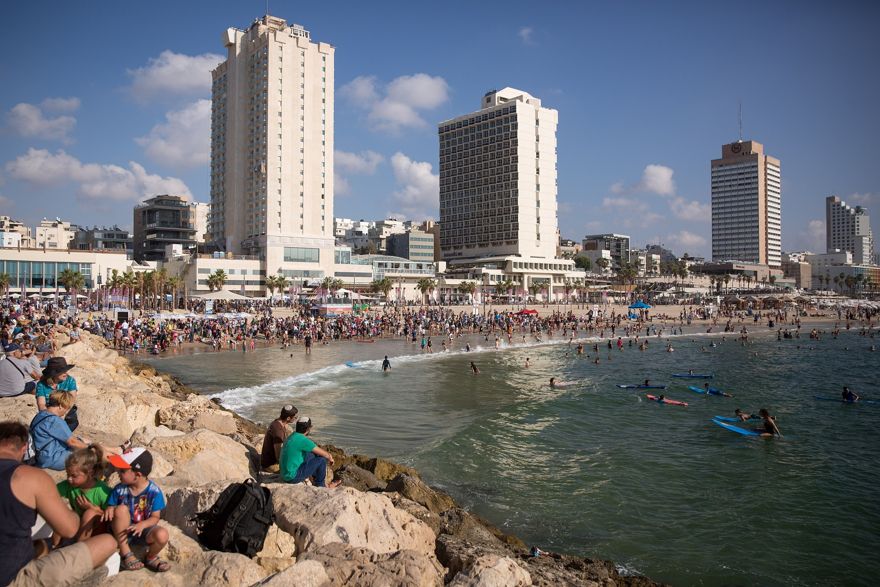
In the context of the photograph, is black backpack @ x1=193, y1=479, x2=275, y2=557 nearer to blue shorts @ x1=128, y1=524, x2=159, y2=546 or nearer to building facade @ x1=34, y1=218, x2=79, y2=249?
blue shorts @ x1=128, y1=524, x2=159, y2=546

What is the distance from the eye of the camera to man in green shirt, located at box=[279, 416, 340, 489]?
816cm

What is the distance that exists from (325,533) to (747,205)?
20247 centimetres

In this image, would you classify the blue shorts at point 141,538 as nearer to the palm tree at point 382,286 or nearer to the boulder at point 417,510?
the boulder at point 417,510

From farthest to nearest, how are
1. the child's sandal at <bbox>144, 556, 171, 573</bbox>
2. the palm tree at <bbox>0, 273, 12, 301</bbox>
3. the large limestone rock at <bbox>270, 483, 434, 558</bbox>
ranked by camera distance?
the palm tree at <bbox>0, 273, 12, 301</bbox> → the large limestone rock at <bbox>270, 483, 434, 558</bbox> → the child's sandal at <bbox>144, 556, 171, 573</bbox>

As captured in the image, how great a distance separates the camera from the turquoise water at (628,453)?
10.9m

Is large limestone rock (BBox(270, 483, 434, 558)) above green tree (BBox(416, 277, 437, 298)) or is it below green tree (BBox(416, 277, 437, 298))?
below

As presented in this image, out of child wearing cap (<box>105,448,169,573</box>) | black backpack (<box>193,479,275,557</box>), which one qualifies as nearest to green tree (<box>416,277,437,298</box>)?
black backpack (<box>193,479,275,557</box>)

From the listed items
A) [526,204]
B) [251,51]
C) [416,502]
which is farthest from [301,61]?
[416,502]

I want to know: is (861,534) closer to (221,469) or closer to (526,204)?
(221,469)

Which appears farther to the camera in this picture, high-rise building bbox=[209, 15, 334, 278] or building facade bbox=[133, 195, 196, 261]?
building facade bbox=[133, 195, 196, 261]

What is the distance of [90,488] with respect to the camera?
17.4ft

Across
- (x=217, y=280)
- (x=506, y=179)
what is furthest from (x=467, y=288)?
(x=217, y=280)

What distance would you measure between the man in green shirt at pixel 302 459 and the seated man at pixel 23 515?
3.70 metres

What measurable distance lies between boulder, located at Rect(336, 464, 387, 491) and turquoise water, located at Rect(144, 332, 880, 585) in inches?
96.2
